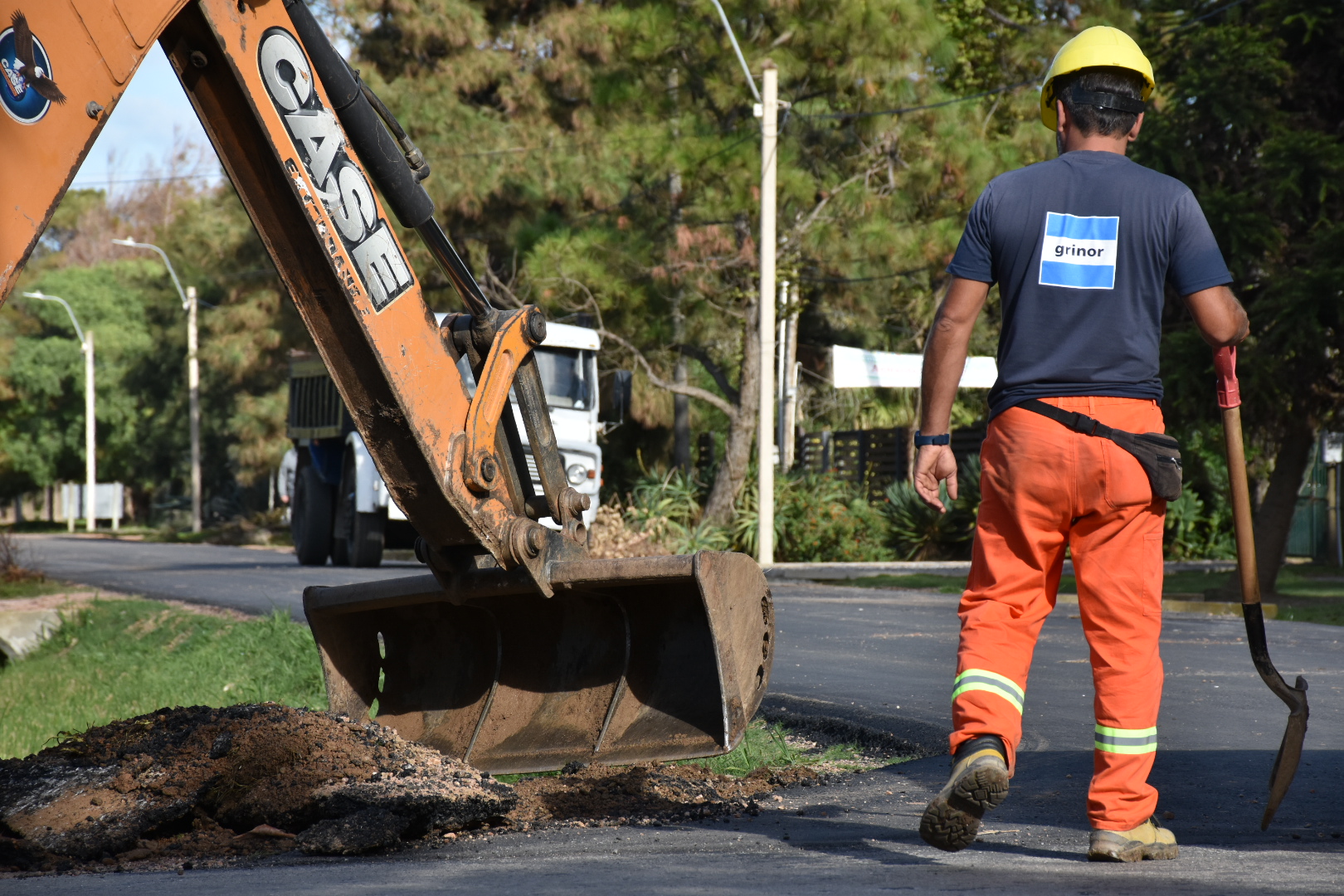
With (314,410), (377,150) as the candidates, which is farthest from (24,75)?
(314,410)

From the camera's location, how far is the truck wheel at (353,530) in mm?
17578

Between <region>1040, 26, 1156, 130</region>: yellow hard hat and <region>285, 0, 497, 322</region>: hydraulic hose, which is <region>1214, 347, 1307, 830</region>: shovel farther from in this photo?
<region>285, 0, 497, 322</region>: hydraulic hose

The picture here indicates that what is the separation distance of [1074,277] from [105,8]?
2.41 meters

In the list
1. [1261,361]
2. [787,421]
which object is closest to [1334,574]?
[1261,361]

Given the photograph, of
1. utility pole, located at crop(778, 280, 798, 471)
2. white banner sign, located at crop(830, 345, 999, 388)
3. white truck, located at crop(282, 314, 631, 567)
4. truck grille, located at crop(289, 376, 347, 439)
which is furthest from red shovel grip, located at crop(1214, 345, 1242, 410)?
utility pole, located at crop(778, 280, 798, 471)

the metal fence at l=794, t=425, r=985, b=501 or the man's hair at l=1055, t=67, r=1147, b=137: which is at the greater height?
the man's hair at l=1055, t=67, r=1147, b=137

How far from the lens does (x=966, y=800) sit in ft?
10.8

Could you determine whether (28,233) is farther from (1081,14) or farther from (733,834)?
(1081,14)

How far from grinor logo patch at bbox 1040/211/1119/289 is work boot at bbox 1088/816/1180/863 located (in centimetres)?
132

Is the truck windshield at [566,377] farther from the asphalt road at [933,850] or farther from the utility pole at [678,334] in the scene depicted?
the asphalt road at [933,850]

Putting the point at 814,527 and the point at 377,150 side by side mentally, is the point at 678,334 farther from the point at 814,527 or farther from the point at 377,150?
the point at 377,150

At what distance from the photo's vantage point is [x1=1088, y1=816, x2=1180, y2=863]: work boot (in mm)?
3443

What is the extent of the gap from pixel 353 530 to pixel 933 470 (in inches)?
598

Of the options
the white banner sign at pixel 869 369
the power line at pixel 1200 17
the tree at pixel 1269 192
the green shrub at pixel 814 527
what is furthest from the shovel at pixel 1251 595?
the green shrub at pixel 814 527
